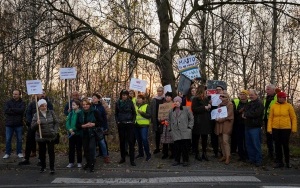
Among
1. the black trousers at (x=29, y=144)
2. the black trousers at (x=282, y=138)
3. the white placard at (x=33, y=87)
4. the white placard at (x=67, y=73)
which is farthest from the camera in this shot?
the white placard at (x=67, y=73)

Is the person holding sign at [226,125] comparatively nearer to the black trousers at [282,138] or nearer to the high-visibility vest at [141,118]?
the black trousers at [282,138]

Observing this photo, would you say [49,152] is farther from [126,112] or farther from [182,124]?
[182,124]

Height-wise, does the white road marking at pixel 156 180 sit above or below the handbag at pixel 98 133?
below

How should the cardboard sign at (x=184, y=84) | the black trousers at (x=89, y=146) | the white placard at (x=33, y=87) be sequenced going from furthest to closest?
the cardboard sign at (x=184, y=84) < the white placard at (x=33, y=87) < the black trousers at (x=89, y=146)

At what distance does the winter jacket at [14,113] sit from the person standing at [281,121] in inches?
275

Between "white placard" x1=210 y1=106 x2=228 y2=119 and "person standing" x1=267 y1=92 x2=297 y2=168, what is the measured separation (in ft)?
3.88

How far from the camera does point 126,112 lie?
11.0 m

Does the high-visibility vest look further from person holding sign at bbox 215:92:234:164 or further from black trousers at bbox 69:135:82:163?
person holding sign at bbox 215:92:234:164

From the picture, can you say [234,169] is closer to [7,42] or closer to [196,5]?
[196,5]

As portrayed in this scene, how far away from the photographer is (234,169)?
10.7m

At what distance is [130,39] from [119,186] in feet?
→ 24.3

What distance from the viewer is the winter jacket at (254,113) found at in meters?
10.5

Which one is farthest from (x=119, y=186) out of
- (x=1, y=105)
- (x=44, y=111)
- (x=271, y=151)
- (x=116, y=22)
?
(x=1, y=105)

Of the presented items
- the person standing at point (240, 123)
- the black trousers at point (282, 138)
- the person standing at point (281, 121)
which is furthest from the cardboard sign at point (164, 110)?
the black trousers at point (282, 138)
